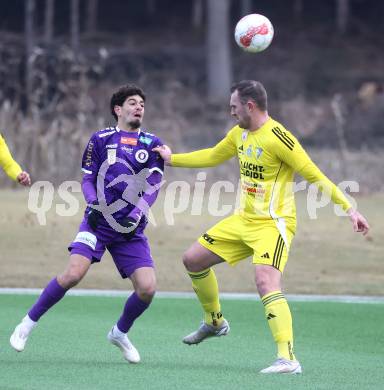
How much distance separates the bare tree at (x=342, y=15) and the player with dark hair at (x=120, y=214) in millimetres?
37598

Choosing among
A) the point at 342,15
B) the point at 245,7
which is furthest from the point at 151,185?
the point at 342,15

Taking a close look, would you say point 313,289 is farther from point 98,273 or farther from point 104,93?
point 104,93

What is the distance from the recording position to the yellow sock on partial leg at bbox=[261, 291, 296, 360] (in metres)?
7.92

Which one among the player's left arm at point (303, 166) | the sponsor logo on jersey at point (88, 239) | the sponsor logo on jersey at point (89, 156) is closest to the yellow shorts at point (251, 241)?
the player's left arm at point (303, 166)

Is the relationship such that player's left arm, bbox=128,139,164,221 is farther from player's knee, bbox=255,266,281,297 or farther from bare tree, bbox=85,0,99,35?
bare tree, bbox=85,0,99,35

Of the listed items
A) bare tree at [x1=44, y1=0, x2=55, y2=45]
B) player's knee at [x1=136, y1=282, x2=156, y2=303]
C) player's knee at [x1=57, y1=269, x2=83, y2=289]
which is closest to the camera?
player's knee at [x1=57, y1=269, x2=83, y2=289]

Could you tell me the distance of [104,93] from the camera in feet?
98.8

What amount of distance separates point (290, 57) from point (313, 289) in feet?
97.0

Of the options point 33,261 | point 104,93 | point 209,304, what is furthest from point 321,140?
point 209,304

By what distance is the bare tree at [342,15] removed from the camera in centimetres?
4572

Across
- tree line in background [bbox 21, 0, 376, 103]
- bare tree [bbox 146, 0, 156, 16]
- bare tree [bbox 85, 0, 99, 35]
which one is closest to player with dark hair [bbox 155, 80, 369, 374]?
tree line in background [bbox 21, 0, 376, 103]

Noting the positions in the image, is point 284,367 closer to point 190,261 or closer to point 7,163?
point 190,261

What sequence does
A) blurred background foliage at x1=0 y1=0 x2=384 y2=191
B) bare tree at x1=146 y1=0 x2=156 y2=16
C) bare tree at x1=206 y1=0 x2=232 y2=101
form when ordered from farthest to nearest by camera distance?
bare tree at x1=146 y1=0 x2=156 y2=16 → bare tree at x1=206 y1=0 x2=232 y2=101 → blurred background foliage at x1=0 y1=0 x2=384 y2=191

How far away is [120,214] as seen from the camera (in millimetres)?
8469
